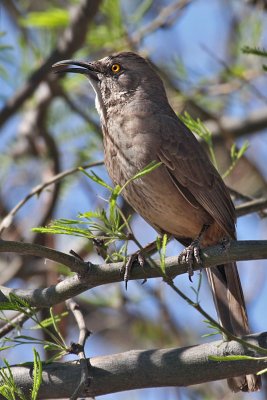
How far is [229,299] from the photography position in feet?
15.5

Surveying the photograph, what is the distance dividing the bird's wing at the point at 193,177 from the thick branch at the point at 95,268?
1036 mm

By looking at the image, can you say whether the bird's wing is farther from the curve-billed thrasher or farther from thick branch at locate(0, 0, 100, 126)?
thick branch at locate(0, 0, 100, 126)

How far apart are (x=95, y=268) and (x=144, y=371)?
578 mm

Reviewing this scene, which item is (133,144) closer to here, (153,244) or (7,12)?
(153,244)

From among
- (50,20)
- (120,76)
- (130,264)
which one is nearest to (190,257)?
(130,264)

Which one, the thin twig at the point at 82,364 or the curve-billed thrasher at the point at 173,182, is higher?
the curve-billed thrasher at the point at 173,182

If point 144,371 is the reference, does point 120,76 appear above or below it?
above

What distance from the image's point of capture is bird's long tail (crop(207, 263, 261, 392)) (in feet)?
15.1

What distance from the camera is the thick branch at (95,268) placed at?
3373 millimetres

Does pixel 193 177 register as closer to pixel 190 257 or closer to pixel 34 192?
pixel 34 192

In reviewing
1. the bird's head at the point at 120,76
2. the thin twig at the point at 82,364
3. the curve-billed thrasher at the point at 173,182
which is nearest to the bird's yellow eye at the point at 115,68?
the bird's head at the point at 120,76

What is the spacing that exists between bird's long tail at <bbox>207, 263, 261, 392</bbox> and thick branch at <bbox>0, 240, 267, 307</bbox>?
3.35 ft

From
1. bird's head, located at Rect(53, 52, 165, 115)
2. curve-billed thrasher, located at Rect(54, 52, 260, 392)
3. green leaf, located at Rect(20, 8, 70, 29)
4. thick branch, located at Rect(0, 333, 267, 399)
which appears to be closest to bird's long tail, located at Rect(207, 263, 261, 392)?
curve-billed thrasher, located at Rect(54, 52, 260, 392)

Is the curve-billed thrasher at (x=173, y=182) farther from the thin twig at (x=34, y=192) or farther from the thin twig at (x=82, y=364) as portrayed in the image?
the thin twig at (x=82, y=364)
